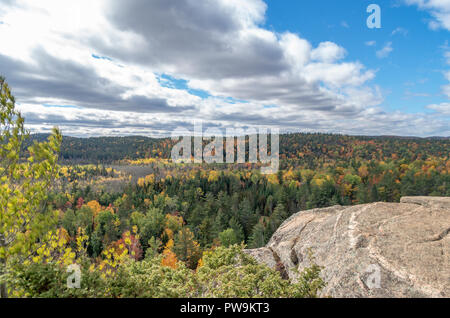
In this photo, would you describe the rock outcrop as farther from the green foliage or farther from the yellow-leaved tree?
the yellow-leaved tree

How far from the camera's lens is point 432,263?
887cm

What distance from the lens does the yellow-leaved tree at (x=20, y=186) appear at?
5.96 m

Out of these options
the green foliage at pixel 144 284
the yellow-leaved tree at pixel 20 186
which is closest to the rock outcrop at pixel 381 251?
the green foliage at pixel 144 284

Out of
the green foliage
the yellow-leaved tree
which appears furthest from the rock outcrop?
the yellow-leaved tree

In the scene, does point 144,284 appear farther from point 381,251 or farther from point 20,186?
point 381,251

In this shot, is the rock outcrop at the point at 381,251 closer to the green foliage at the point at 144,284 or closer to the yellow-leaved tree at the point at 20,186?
the green foliage at the point at 144,284

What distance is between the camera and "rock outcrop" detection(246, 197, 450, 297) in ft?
27.0

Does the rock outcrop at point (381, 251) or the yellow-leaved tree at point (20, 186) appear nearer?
the yellow-leaved tree at point (20, 186)

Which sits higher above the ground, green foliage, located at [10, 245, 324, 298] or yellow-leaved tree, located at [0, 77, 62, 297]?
yellow-leaved tree, located at [0, 77, 62, 297]

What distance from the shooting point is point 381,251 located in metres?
9.72

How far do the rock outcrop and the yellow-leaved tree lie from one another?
313 inches

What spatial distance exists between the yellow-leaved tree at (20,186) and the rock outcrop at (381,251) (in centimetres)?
796
